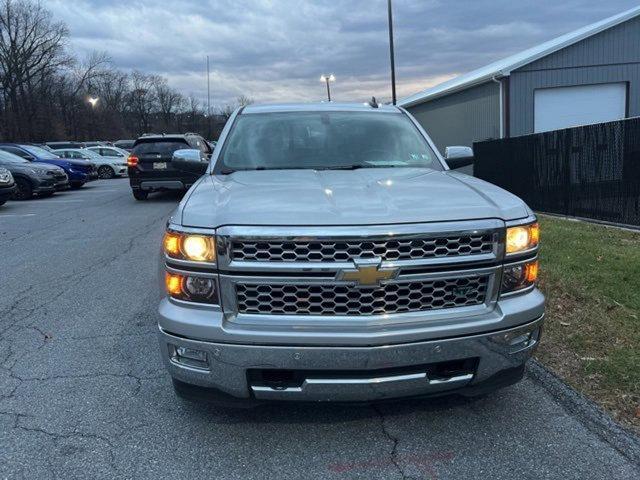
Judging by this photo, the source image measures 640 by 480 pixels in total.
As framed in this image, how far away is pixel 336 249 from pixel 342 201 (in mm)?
385

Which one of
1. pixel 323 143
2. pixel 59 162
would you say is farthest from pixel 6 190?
pixel 323 143

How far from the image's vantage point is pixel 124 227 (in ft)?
36.3

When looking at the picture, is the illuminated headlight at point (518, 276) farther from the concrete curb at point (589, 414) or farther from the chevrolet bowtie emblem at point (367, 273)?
the concrete curb at point (589, 414)

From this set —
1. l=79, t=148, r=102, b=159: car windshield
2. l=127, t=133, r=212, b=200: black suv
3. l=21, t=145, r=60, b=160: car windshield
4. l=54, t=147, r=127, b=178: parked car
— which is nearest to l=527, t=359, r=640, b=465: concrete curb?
l=127, t=133, r=212, b=200: black suv

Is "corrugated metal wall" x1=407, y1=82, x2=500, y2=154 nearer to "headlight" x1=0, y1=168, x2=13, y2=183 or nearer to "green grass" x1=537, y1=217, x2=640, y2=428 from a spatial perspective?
"green grass" x1=537, y1=217, x2=640, y2=428

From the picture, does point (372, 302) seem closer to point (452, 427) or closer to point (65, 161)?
point (452, 427)

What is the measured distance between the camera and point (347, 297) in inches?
106

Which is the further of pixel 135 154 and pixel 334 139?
pixel 135 154

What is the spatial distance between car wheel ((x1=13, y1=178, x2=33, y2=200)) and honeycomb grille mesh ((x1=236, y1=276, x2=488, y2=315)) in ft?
56.4

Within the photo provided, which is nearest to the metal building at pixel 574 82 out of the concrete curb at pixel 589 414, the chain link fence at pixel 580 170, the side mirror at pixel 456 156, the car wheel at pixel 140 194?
the chain link fence at pixel 580 170

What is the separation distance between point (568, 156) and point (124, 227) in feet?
29.0

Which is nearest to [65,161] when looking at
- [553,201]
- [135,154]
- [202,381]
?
[135,154]

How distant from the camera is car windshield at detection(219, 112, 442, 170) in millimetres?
4230

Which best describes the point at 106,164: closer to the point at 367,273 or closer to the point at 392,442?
the point at 392,442
